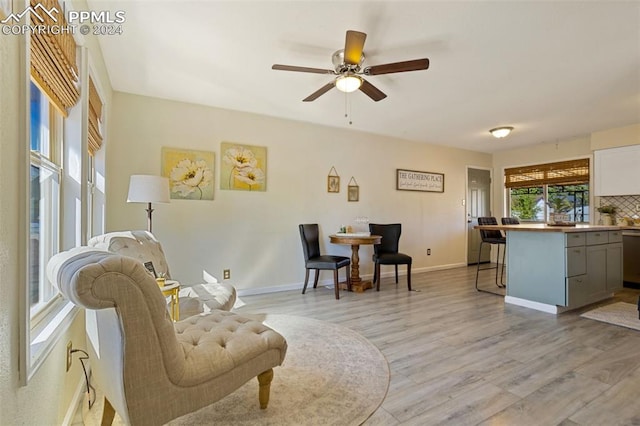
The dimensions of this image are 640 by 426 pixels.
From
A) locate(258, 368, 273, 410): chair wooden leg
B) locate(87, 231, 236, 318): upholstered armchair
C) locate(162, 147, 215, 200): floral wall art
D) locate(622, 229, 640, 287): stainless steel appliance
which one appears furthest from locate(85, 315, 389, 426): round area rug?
locate(622, 229, 640, 287): stainless steel appliance

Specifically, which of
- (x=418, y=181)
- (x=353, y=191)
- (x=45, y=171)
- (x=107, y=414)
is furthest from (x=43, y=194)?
(x=418, y=181)

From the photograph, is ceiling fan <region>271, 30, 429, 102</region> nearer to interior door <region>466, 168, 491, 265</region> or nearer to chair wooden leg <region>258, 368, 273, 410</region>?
chair wooden leg <region>258, 368, 273, 410</region>

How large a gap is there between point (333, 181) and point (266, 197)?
1.14 metres

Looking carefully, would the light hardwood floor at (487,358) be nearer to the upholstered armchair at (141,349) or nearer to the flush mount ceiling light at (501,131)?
the upholstered armchair at (141,349)

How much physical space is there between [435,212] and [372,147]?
6.25ft

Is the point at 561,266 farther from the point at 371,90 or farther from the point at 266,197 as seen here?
the point at 266,197

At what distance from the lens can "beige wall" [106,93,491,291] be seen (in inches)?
139

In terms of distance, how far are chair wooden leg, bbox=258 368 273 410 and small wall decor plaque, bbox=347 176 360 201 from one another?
140 inches

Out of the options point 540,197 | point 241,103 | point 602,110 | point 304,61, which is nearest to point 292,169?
point 241,103

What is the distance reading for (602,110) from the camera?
4.06 meters

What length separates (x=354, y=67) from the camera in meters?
2.55

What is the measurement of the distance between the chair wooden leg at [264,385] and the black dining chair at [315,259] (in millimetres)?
2245

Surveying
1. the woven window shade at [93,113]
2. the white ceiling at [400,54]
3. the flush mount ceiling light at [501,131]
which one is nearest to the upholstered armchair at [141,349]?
the woven window shade at [93,113]

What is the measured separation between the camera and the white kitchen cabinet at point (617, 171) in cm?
471
